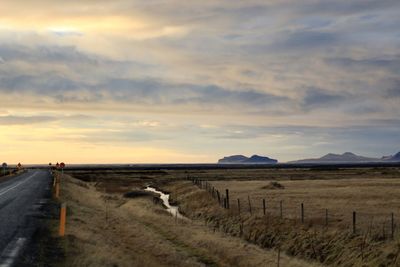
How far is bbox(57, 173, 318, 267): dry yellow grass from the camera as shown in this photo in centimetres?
1866

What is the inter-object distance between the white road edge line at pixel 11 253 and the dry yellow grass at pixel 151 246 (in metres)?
1.62

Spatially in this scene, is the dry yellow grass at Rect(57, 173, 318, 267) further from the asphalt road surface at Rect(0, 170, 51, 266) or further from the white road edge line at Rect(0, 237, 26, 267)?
the asphalt road surface at Rect(0, 170, 51, 266)

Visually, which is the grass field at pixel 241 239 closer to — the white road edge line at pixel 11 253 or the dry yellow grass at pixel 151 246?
the dry yellow grass at pixel 151 246

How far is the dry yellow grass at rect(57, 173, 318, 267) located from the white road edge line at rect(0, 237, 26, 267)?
162 cm

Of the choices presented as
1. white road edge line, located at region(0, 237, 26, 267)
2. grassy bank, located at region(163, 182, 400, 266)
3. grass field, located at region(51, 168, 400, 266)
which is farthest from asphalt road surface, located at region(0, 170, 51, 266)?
grassy bank, located at region(163, 182, 400, 266)

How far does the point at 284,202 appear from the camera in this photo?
4366 cm

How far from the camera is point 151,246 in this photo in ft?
77.4

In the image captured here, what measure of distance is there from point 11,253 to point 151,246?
7.77 metres

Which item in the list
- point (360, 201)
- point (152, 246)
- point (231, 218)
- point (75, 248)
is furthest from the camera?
point (360, 201)

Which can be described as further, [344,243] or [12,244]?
[344,243]

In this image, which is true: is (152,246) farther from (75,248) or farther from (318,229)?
(318,229)

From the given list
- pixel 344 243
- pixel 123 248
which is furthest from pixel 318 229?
pixel 123 248

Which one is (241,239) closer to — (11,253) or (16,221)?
(16,221)

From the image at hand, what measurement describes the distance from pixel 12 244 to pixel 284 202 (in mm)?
28476
